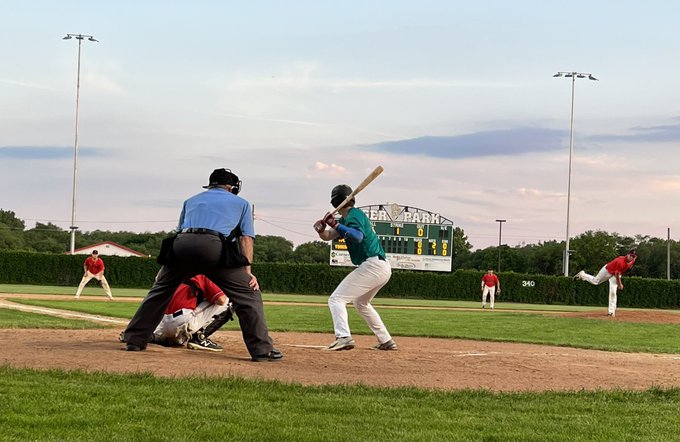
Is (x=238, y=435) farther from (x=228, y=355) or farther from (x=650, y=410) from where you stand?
(x=228, y=355)

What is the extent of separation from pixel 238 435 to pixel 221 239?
11.5 ft

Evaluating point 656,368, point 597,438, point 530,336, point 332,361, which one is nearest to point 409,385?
point 332,361

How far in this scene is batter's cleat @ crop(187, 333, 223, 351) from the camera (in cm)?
987

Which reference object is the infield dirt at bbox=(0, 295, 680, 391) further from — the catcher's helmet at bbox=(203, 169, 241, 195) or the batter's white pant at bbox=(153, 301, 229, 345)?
the catcher's helmet at bbox=(203, 169, 241, 195)

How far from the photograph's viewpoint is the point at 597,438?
5.65 meters

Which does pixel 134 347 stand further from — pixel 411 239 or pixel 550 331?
pixel 411 239

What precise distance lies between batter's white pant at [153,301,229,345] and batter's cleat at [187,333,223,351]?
100 millimetres

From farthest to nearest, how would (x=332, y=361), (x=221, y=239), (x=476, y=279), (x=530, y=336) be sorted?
1. (x=476, y=279)
2. (x=530, y=336)
3. (x=332, y=361)
4. (x=221, y=239)

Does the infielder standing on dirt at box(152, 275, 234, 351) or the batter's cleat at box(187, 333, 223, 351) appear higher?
the infielder standing on dirt at box(152, 275, 234, 351)

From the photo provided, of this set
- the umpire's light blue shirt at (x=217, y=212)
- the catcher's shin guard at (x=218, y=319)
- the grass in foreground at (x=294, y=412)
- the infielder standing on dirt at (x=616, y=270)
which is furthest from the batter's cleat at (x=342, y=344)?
the infielder standing on dirt at (x=616, y=270)

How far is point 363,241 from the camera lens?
33.6 feet

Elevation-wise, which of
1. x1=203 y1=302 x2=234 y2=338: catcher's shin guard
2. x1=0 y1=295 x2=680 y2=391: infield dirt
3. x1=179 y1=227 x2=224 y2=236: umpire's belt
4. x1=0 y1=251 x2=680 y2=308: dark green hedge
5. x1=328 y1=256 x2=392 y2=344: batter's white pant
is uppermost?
x1=179 y1=227 x2=224 y2=236: umpire's belt

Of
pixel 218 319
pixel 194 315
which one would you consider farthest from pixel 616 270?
pixel 194 315

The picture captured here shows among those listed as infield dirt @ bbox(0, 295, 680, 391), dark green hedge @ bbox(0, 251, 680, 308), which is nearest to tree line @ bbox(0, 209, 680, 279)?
dark green hedge @ bbox(0, 251, 680, 308)
